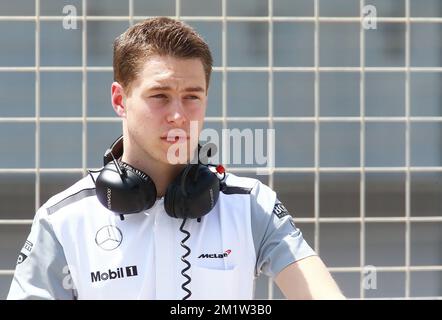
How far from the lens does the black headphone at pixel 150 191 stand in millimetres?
1873

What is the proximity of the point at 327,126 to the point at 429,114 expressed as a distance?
0.59 meters

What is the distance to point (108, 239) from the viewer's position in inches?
74.9

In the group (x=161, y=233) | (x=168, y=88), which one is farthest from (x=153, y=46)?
(x=161, y=233)

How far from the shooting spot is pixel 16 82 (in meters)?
3.84

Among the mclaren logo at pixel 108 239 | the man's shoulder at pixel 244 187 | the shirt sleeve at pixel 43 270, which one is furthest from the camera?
the man's shoulder at pixel 244 187

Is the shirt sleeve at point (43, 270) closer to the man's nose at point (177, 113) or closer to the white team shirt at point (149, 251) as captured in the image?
the white team shirt at point (149, 251)

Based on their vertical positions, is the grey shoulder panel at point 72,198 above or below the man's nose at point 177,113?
below

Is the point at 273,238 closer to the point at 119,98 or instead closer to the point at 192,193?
the point at 192,193

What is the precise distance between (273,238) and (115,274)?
0.44m

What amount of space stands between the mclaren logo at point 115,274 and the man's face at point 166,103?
1.03 feet

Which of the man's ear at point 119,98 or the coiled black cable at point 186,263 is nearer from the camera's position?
the coiled black cable at point 186,263

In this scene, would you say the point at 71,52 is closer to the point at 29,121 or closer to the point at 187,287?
the point at 29,121

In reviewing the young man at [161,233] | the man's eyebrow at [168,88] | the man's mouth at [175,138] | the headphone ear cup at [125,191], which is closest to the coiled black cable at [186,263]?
the young man at [161,233]

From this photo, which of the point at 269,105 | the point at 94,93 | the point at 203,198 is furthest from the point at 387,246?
the point at 203,198
